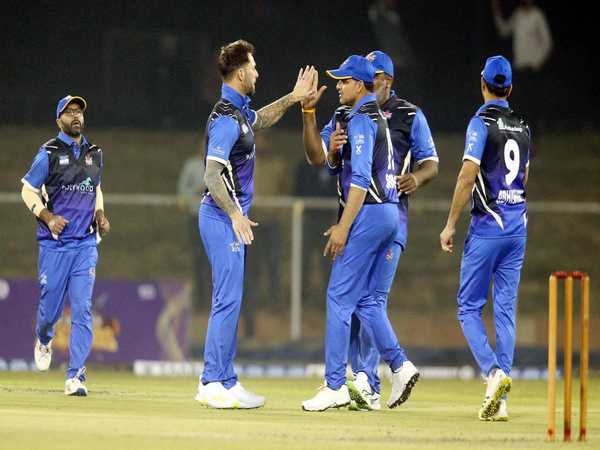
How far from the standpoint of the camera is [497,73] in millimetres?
10242

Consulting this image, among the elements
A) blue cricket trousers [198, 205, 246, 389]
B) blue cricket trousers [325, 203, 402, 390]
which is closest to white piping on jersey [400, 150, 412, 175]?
blue cricket trousers [325, 203, 402, 390]

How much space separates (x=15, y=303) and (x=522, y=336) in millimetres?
6915

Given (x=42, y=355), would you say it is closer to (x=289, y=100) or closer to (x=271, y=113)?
(x=271, y=113)

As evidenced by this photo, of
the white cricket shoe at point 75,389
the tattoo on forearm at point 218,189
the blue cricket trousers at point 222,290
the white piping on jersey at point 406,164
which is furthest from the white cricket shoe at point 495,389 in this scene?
the white cricket shoe at point 75,389

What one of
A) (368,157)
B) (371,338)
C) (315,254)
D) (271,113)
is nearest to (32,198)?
(271,113)

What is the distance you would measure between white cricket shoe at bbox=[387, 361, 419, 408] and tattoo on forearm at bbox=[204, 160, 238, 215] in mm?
1754

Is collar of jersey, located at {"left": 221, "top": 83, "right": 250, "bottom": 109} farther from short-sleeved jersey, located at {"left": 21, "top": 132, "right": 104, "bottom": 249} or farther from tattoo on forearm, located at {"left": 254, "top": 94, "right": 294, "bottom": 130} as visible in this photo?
short-sleeved jersey, located at {"left": 21, "top": 132, "right": 104, "bottom": 249}

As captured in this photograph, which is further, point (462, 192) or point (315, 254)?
point (315, 254)

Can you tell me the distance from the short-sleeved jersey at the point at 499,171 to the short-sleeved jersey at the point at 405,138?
3.29ft

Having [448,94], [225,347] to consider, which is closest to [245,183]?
[225,347]

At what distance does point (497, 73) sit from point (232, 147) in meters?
1.95

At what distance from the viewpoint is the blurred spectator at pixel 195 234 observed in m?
18.2

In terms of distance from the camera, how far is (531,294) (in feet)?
69.6

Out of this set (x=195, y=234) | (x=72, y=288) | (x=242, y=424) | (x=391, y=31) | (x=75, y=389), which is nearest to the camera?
(x=242, y=424)
